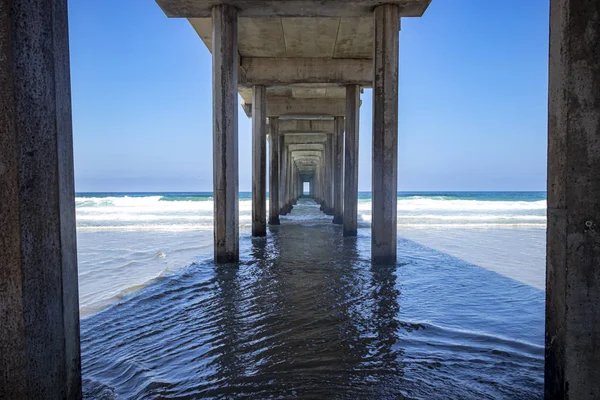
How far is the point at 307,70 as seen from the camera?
38.0 ft

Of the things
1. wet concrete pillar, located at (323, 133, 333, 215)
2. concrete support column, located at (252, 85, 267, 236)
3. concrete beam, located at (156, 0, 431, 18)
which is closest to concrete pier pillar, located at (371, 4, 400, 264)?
concrete beam, located at (156, 0, 431, 18)

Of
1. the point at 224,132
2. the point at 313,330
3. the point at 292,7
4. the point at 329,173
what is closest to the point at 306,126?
the point at 329,173

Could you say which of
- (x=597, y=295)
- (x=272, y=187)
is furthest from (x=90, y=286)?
(x=272, y=187)

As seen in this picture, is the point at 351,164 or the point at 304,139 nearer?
the point at 351,164

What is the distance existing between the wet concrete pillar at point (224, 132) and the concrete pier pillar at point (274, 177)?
29.4ft

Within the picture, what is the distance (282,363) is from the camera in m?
2.79

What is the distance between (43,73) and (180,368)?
6.85ft

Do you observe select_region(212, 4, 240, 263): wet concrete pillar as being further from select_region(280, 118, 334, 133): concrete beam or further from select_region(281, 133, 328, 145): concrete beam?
select_region(281, 133, 328, 145): concrete beam

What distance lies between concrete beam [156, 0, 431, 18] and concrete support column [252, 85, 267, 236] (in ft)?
15.3

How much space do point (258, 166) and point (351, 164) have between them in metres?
2.93

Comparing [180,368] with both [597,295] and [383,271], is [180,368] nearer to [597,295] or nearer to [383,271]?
[597,295]

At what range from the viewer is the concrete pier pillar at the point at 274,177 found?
16172 millimetres

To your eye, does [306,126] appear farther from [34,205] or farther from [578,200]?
[34,205]

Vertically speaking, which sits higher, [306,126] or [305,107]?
[305,107]
